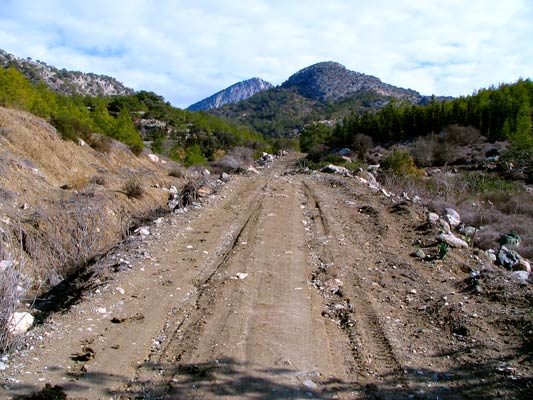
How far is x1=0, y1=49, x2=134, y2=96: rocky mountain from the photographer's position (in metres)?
88.5

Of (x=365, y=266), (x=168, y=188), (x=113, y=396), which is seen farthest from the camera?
(x=168, y=188)

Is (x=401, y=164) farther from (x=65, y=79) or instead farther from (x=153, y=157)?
(x=65, y=79)

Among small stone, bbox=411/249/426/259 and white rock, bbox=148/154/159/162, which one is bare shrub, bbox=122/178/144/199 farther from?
white rock, bbox=148/154/159/162

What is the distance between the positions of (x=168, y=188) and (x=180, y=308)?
14.7 meters

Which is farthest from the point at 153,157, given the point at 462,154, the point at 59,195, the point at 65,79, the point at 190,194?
the point at 65,79

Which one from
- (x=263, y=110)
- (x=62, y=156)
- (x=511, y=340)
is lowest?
(x=511, y=340)

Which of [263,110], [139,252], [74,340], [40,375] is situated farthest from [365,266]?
[263,110]

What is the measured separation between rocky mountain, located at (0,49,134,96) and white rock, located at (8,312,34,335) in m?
83.4

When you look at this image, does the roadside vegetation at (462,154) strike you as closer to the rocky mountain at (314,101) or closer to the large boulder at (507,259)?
the large boulder at (507,259)

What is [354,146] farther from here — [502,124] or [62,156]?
[62,156]

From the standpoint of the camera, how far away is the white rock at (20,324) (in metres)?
4.44

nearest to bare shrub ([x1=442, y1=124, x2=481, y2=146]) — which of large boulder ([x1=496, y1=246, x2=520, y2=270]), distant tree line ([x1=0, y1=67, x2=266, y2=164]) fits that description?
distant tree line ([x1=0, y1=67, x2=266, y2=164])

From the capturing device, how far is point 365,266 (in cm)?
719

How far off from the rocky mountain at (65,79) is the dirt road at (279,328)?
272ft
